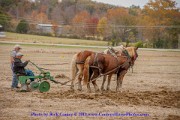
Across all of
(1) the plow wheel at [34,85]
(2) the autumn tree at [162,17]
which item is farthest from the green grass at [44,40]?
(1) the plow wheel at [34,85]

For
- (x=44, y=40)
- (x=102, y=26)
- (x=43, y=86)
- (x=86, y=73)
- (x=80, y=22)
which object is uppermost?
(x=80, y=22)

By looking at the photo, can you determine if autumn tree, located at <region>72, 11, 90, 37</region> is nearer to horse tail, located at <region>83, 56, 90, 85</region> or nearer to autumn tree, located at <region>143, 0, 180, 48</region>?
autumn tree, located at <region>143, 0, 180, 48</region>

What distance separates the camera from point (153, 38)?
30734 mm

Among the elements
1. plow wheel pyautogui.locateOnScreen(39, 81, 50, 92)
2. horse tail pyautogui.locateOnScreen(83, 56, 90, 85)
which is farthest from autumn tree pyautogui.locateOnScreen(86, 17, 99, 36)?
plow wheel pyautogui.locateOnScreen(39, 81, 50, 92)

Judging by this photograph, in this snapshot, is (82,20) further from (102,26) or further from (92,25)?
(102,26)

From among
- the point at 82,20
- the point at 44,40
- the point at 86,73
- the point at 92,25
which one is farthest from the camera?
the point at 82,20

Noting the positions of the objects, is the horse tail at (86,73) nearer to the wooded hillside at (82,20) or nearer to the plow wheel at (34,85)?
the plow wheel at (34,85)

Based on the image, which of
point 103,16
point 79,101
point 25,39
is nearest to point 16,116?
point 79,101

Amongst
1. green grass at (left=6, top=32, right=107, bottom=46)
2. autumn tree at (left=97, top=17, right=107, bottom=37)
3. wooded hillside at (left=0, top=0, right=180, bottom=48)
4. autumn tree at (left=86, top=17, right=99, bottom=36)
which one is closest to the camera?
wooded hillside at (left=0, top=0, right=180, bottom=48)

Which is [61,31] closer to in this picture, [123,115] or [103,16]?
[103,16]

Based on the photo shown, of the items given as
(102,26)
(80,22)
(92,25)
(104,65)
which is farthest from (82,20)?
(104,65)

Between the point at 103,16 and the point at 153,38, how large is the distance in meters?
13.4

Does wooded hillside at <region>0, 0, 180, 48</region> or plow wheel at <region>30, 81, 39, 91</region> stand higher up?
wooded hillside at <region>0, 0, 180, 48</region>

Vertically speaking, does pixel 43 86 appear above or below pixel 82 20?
below
